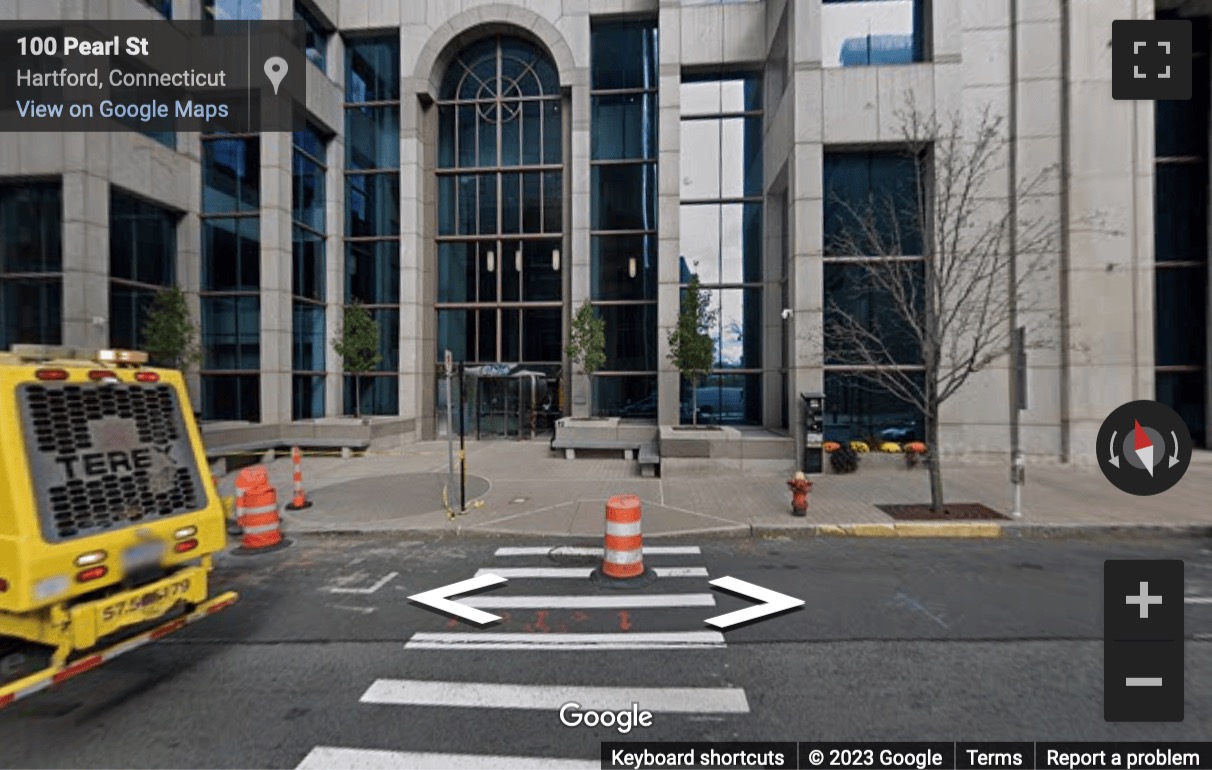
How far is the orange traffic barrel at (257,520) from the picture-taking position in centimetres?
773

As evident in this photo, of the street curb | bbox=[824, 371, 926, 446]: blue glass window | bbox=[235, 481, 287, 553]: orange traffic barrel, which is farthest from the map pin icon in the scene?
bbox=[824, 371, 926, 446]: blue glass window

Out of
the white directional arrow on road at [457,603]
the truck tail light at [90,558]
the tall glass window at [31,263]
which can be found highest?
the tall glass window at [31,263]

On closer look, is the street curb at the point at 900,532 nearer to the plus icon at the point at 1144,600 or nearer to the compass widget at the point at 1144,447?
the compass widget at the point at 1144,447

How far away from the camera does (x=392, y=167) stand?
70.8 feet

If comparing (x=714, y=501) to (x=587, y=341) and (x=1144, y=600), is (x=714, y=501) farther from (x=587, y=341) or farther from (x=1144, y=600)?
(x=587, y=341)

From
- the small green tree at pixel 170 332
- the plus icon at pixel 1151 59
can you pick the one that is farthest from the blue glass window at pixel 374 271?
the plus icon at pixel 1151 59

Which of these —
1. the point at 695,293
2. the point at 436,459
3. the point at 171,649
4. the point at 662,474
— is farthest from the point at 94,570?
the point at 695,293

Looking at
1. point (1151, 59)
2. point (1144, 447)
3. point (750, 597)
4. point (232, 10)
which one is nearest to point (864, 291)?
point (1144, 447)

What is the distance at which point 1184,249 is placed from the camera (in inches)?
567

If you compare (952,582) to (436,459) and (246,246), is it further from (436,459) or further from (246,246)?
(246,246)

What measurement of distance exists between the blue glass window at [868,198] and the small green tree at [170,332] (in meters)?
18.2

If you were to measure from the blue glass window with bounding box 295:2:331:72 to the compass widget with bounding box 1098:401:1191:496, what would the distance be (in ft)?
83.4

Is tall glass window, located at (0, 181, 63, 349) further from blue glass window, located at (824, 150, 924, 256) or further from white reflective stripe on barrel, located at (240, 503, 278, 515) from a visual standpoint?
blue glass window, located at (824, 150, 924, 256)

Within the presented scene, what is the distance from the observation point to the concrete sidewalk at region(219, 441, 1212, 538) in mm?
8383
